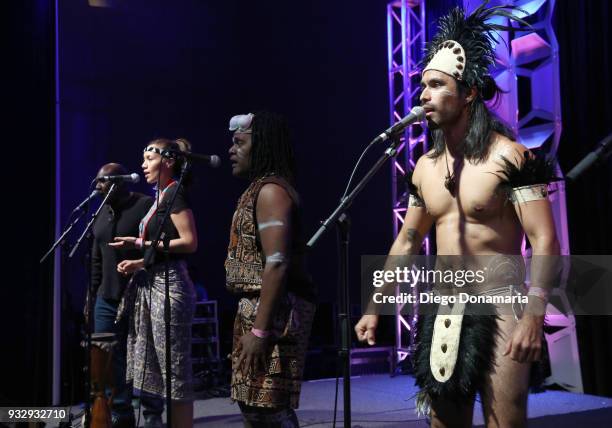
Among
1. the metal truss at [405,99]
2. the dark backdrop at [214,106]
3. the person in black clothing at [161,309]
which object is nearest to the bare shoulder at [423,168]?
the person in black clothing at [161,309]

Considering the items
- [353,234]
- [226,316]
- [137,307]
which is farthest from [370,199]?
[137,307]

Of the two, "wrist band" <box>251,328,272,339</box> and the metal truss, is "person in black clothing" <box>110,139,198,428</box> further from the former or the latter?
the metal truss

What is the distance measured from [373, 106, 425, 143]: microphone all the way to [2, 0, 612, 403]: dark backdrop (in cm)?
346

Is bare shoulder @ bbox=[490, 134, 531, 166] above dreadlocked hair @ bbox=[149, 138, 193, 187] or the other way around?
the other way around

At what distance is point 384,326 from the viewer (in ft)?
28.8

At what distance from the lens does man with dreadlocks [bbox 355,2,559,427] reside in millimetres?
2236

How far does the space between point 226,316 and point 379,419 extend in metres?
3.31

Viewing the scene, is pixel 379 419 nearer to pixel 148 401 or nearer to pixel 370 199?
pixel 148 401

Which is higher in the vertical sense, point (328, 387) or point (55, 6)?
point (55, 6)

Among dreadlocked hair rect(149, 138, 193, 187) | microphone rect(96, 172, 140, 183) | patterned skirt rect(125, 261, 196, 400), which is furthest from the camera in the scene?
microphone rect(96, 172, 140, 183)

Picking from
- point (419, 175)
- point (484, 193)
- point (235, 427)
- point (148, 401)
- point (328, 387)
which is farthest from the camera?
point (328, 387)

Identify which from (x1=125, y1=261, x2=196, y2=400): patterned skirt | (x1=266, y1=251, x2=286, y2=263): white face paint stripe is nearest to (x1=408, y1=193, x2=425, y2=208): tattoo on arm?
(x1=266, y1=251, x2=286, y2=263): white face paint stripe

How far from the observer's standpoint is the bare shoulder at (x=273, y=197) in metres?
2.63

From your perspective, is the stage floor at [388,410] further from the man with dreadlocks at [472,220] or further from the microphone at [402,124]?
the microphone at [402,124]
